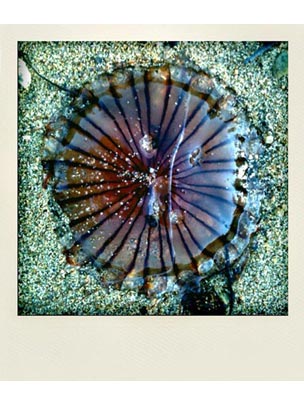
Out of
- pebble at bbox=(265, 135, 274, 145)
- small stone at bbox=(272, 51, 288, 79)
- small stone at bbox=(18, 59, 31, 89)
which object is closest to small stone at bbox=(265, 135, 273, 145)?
pebble at bbox=(265, 135, 274, 145)

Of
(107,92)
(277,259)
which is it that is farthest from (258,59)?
(277,259)

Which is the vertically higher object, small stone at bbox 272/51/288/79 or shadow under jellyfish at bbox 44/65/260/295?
small stone at bbox 272/51/288/79

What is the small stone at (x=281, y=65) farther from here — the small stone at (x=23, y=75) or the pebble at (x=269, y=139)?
the small stone at (x=23, y=75)

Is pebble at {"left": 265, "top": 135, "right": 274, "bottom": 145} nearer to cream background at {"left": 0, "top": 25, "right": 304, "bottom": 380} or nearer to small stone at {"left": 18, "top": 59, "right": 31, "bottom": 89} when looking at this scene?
cream background at {"left": 0, "top": 25, "right": 304, "bottom": 380}

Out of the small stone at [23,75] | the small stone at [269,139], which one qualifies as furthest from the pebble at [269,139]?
the small stone at [23,75]

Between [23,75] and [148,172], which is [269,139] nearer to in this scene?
[148,172]

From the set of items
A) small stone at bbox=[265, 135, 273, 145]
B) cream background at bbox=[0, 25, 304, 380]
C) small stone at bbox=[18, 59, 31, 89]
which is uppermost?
small stone at bbox=[18, 59, 31, 89]
